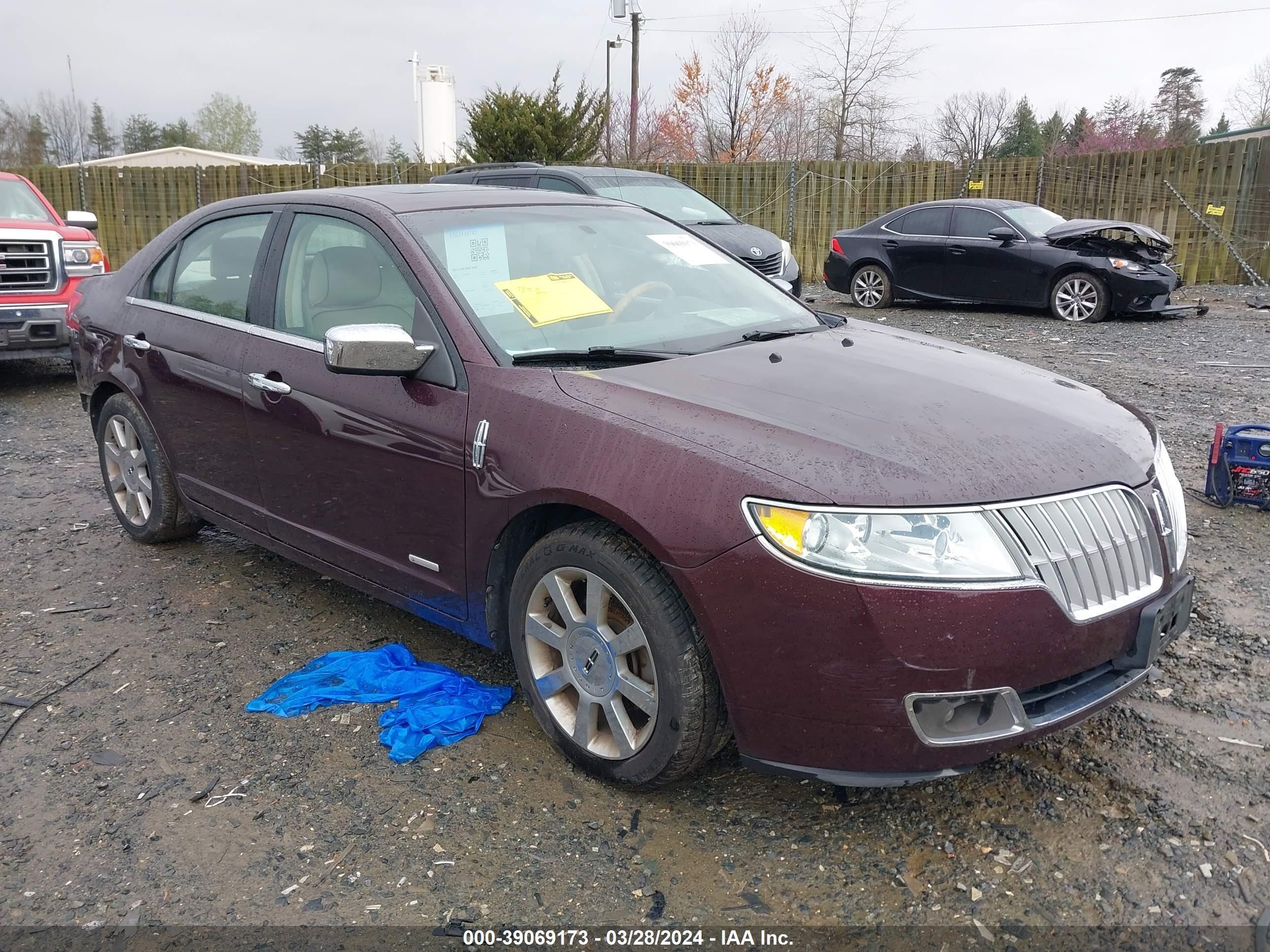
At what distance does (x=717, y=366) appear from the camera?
120 inches

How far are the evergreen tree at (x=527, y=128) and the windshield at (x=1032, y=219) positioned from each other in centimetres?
1091

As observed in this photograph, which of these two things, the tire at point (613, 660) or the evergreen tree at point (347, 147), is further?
the evergreen tree at point (347, 147)

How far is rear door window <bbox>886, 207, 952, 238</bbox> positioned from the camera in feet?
42.6

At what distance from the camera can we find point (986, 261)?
12.5m

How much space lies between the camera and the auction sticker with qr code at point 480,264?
3.25 m

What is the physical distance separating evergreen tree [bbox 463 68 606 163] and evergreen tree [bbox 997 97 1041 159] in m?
38.5

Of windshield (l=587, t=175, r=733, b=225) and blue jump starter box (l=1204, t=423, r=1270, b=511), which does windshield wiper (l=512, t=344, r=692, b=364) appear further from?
windshield (l=587, t=175, r=733, b=225)

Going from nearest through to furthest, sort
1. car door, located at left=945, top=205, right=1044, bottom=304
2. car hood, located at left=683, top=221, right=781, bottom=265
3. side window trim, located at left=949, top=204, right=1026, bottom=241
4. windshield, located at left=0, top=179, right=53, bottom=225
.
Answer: windshield, located at left=0, top=179, right=53, bottom=225
car hood, located at left=683, top=221, right=781, bottom=265
car door, located at left=945, top=205, right=1044, bottom=304
side window trim, located at left=949, top=204, right=1026, bottom=241

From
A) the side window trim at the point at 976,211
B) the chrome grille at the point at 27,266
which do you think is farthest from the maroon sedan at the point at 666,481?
the side window trim at the point at 976,211

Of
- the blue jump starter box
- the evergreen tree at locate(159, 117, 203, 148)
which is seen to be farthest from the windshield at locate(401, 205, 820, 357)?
the evergreen tree at locate(159, 117, 203, 148)

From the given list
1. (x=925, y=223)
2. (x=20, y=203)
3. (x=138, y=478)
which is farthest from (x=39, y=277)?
(x=925, y=223)

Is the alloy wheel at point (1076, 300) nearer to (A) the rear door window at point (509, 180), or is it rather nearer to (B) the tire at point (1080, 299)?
(B) the tire at point (1080, 299)

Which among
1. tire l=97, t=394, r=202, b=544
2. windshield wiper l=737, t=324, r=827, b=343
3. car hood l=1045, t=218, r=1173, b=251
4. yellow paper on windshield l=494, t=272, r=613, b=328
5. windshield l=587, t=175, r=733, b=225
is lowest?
tire l=97, t=394, r=202, b=544

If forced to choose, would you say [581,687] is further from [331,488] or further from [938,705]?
[331,488]
